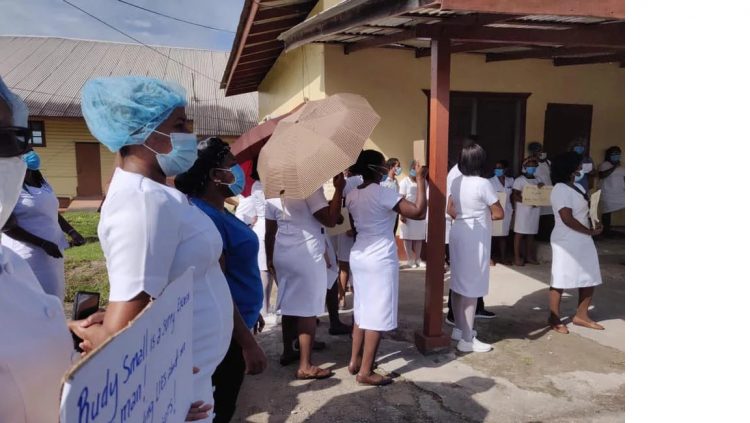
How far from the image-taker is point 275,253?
152 inches

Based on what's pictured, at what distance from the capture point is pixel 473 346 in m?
4.43

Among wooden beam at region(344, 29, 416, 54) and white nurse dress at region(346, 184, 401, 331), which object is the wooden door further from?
white nurse dress at region(346, 184, 401, 331)

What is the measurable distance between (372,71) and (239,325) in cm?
568

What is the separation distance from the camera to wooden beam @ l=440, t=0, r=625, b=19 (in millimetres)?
3250

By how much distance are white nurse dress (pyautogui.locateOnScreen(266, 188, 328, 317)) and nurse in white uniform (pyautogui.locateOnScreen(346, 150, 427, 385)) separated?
0.93 ft

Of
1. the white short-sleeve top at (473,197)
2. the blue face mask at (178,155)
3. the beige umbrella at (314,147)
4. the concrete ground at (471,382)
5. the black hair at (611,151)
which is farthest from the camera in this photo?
the black hair at (611,151)

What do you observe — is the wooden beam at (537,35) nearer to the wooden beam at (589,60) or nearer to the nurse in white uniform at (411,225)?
the wooden beam at (589,60)

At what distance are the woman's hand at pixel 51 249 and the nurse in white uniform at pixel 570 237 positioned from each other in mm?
4380

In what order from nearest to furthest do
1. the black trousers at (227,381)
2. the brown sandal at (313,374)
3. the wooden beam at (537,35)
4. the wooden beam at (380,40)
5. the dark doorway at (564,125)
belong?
the black trousers at (227,381) → the brown sandal at (313,374) → the wooden beam at (537,35) → the wooden beam at (380,40) → the dark doorway at (564,125)

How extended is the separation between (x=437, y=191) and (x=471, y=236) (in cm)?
54

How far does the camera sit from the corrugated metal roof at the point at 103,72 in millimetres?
20641

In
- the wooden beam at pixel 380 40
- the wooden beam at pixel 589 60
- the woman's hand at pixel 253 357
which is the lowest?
the woman's hand at pixel 253 357

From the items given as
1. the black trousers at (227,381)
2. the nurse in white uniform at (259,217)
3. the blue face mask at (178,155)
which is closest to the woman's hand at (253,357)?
the black trousers at (227,381)

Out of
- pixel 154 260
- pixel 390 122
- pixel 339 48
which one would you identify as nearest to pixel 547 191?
pixel 390 122
